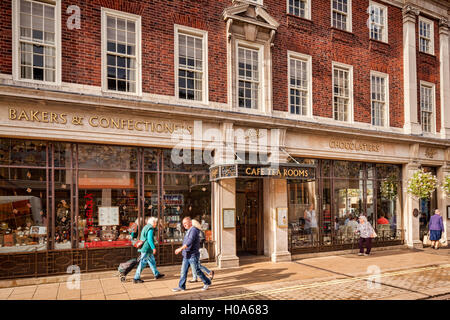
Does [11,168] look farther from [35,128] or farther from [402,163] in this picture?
[402,163]

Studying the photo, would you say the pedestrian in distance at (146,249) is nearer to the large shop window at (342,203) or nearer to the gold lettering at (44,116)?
the gold lettering at (44,116)

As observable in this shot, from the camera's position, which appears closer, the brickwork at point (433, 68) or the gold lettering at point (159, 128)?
the gold lettering at point (159, 128)

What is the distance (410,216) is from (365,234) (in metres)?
3.54

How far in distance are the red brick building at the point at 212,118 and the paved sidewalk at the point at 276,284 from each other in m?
0.60

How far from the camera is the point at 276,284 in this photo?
8789mm

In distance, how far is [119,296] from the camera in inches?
305

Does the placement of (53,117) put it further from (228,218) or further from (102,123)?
(228,218)

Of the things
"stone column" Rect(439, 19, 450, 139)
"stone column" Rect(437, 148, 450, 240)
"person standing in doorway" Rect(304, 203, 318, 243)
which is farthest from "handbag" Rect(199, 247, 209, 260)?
"stone column" Rect(439, 19, 450, 139)

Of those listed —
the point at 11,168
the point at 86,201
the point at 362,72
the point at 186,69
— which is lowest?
the point at 86,201

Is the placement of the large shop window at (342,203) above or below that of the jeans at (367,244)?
above

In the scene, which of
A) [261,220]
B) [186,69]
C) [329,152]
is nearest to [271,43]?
[186,69]

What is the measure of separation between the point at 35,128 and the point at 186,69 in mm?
4600

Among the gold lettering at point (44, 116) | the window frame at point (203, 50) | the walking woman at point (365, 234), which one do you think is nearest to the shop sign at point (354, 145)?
the walking woman at point (365, 234)

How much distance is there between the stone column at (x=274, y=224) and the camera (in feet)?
39.0
